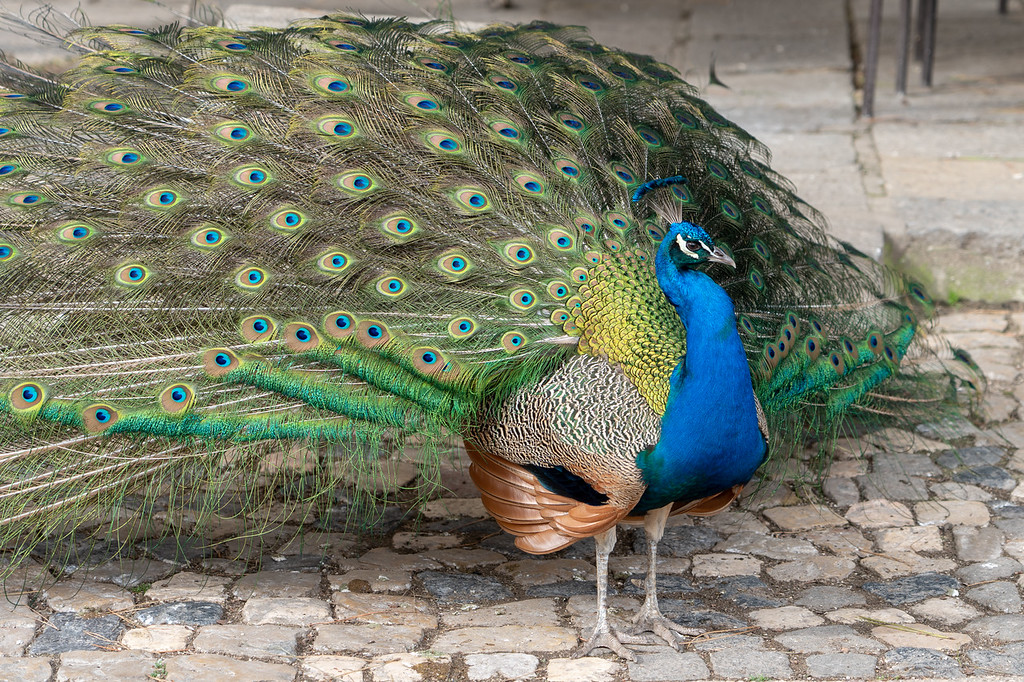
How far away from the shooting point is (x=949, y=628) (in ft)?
11.8

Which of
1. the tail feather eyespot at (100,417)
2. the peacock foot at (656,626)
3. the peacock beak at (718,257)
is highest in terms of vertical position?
the peacock beak at (718,257)

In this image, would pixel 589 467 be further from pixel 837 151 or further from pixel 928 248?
pixel 837 151

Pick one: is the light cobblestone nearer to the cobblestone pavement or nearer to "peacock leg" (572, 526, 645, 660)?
the cobblestone pavement

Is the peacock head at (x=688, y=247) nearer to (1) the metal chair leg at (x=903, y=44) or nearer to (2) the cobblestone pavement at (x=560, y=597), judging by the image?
(2) the cobblestone pavement at (x=560, y=597)

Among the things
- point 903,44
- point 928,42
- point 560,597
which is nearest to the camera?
point 560,597

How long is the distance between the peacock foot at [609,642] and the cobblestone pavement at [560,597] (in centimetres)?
4

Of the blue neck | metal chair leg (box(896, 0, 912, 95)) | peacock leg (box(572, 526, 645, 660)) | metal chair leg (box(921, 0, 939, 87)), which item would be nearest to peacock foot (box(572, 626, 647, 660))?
peacock leg (box(572, 526, 645, 660))

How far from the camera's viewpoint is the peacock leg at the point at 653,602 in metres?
3.65

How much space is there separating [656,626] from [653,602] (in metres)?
0.08

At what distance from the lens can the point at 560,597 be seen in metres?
3.90

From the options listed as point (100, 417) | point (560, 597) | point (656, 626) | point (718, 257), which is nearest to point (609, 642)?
point (656, 626)

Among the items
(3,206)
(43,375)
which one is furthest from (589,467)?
(3,206)

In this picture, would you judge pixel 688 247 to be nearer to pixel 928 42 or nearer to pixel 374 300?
pixel 374 300

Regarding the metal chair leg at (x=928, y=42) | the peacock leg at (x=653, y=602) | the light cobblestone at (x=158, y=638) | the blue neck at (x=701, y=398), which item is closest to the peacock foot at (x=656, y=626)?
the peacock leg at (x=653, y=602)
